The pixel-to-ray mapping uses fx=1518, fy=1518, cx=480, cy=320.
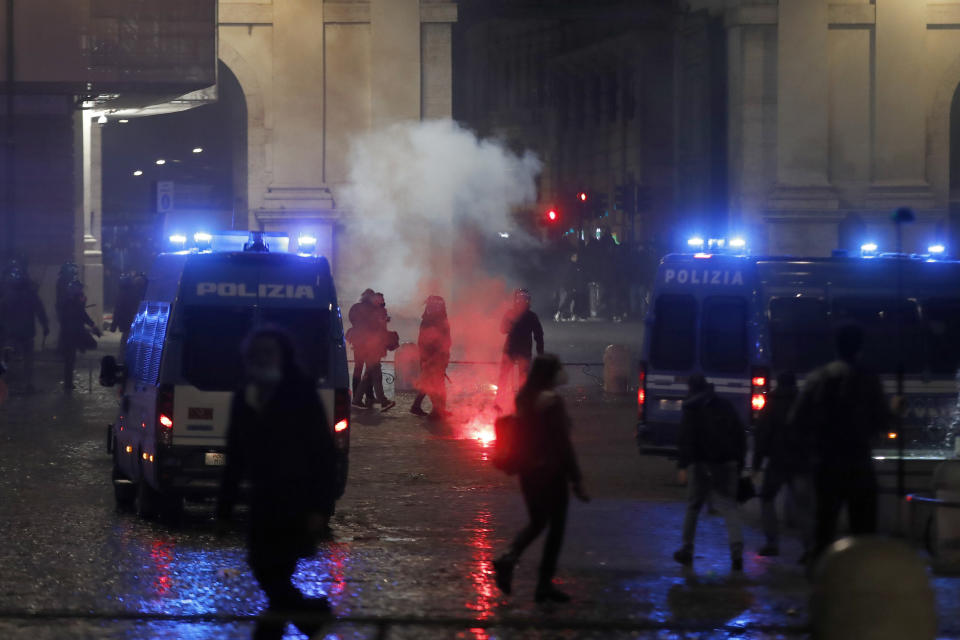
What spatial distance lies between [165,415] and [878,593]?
5.92 meters

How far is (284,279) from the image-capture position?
1140 cm

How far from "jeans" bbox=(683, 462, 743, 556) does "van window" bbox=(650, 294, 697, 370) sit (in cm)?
420

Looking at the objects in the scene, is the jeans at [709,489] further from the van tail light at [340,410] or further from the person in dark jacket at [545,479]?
the van tail light at [340,410]

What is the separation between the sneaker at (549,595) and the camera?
8.66m

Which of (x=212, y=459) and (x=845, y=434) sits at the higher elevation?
(x=845, y=434)

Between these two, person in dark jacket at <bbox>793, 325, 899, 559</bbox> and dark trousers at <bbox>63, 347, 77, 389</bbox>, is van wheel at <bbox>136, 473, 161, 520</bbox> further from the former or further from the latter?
dark trousers at <bbox>63, 347, 77, 389</bbox>

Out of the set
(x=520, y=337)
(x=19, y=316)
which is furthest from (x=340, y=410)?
(x=19, y=316)

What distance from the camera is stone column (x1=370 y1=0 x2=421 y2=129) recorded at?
1339 inches

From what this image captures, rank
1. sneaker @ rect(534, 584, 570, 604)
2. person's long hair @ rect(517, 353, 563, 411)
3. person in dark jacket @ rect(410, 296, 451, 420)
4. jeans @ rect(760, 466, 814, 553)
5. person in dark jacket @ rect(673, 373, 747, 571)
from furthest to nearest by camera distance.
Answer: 1. person in dark jacket @ rect(410, 296, 451, 420)
2. jeans @ rect(760, 466, 814, 553)
3. person in dark jacket @ rect(673, 373, 747, 571)
4. person's long hair @ rect(517, 353, 563, 411)
5. sneaker @ rect(534, 584, 570, 604)

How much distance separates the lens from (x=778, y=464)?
10633 mm

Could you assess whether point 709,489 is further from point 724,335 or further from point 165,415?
point 724,335

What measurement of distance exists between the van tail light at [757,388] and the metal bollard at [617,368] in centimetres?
878

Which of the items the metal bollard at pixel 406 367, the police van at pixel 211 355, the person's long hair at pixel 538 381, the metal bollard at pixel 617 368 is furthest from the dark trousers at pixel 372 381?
the person's long hair at pixel 538 381

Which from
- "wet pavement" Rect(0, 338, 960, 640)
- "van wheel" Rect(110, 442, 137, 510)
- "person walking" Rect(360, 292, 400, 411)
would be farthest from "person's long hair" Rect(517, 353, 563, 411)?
"person walking" Rect(360, 292, 400, 411)
